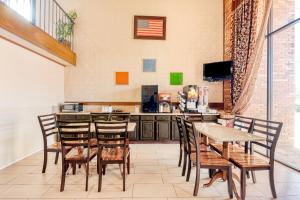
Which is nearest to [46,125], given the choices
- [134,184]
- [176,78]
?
[134,184]

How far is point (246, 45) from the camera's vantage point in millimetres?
5109

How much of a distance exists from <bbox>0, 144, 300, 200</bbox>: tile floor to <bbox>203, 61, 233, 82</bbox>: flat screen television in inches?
103

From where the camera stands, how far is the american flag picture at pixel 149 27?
22.1 ft

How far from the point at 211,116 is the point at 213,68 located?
138cm

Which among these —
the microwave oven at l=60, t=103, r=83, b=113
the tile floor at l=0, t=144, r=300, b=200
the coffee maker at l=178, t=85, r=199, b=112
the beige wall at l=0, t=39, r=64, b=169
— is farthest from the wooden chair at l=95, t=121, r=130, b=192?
the coffee maker at l=178, t=85, r=199, b=112

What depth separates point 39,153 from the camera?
5035mm

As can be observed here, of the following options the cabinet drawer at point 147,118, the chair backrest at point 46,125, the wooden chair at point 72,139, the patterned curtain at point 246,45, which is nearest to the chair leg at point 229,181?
the wooden chair at point 72,139

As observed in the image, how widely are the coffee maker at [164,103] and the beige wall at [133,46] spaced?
1.38ft

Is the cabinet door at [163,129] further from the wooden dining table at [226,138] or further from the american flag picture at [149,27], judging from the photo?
the wooden dining table at [226,138]

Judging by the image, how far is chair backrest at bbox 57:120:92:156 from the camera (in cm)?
306

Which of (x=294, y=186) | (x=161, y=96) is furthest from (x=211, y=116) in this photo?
(x=294, y=186)

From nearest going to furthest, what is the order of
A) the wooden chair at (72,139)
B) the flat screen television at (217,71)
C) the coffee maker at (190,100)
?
the wooden chair at (72,139) → the flat screen television at (217,71) → the coffee maker at (190,100)

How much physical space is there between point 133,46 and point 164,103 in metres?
1.97

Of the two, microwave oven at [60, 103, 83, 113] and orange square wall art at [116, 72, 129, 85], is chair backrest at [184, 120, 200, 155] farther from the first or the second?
microwave oven at [60, 103, 83, 113]
